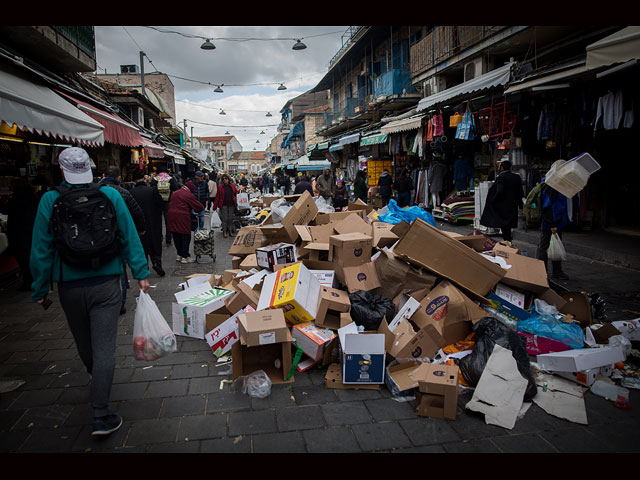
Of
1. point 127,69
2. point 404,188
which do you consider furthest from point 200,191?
point 127,69

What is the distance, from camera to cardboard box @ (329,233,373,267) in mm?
4277

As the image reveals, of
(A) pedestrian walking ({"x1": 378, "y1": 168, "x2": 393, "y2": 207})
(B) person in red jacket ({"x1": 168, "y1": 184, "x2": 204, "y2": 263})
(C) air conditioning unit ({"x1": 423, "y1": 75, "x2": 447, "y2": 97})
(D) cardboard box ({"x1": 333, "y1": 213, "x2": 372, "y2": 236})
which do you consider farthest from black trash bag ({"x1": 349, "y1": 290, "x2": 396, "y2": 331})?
(C) air conditioning unit ({"x1": 423, "y1": 75, "x2": 447, "y2": 97})

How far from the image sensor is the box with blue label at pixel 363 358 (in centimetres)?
311

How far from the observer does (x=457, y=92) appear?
31.4 feet

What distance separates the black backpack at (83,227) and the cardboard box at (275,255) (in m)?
2.20

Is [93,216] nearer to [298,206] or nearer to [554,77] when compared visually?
[298,206]

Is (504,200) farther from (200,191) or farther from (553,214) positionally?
(200,191)

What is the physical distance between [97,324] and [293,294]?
60.9 inches

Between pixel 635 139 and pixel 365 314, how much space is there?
25.6ft

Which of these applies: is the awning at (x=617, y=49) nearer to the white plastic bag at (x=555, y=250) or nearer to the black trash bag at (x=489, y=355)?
the white plastic bag at (x=555, y=250)

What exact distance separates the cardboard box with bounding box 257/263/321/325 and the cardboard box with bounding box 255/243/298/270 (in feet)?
2.08

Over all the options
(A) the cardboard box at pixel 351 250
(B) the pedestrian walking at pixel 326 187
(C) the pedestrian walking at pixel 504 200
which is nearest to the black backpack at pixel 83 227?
(A) the cardboard box at pixel 351 250

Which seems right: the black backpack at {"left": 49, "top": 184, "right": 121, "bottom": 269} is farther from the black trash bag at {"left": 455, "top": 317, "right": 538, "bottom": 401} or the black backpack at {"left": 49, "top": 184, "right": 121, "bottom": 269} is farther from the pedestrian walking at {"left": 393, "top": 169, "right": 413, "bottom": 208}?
the pedestrian walking at {"left": 393, "top": 169, "right": 413, "bottom": 208}
